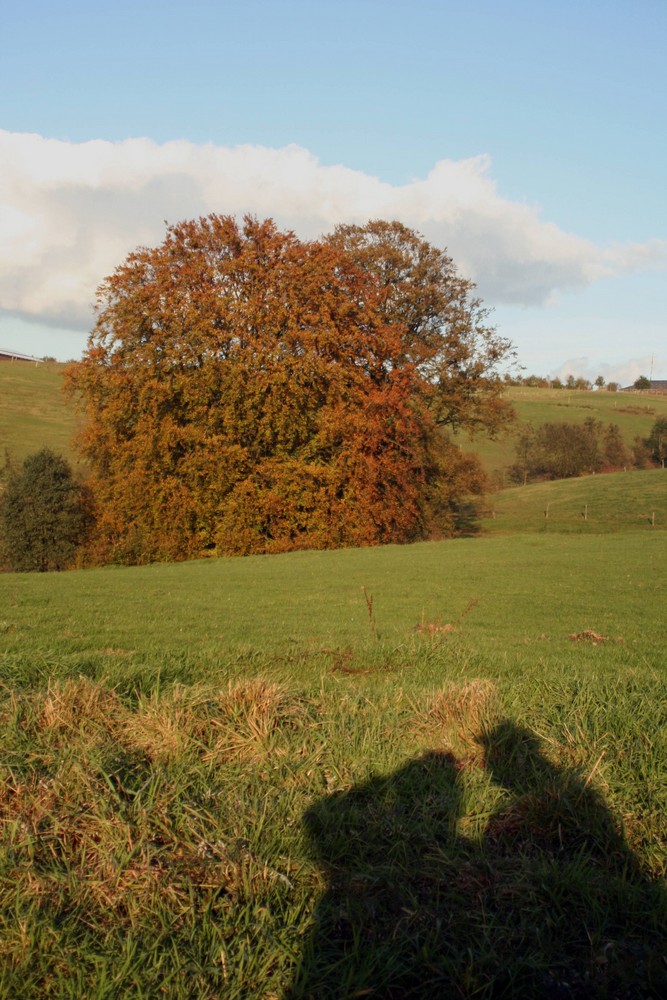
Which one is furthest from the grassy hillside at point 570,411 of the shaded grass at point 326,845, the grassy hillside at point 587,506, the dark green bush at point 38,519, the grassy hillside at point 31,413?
the shaded grass at point 326,845

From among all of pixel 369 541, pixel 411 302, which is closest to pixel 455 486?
pixel 369 541

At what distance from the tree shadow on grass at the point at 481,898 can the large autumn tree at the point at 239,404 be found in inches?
1317

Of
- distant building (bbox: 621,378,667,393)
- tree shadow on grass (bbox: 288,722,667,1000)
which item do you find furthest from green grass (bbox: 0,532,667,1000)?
distant building (bbox: 621,378,667,393)

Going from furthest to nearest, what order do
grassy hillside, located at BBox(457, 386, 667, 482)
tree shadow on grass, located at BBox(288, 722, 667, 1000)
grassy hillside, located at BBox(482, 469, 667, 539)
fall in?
grassy hillside, located at BBox(457, 386, 667, 482) < grassy hillside, located at BBox(482, 469, 667, 539) < tree shadow on grass, located at BBox(288, 722, 667, 1000)

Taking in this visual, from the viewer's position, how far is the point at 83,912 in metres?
3.67

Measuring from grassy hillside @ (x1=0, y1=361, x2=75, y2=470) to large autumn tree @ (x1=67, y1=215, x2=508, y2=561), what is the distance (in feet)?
77.2

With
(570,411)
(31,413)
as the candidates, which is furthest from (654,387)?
(31,413)

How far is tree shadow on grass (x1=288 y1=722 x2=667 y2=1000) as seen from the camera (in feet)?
11.1

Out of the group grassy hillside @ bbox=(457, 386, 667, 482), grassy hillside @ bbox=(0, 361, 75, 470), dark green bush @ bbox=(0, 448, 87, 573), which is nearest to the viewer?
dark green bush @ bbox=(0, 448, 87, 573)

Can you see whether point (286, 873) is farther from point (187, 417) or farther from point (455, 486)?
point (455, 486)

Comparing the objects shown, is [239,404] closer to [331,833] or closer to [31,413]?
[331,833]

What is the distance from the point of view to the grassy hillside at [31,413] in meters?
68.7

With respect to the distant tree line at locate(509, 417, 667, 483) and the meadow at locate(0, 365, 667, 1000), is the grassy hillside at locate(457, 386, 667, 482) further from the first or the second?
the meadow at locate(0, 365, 667, 1000)

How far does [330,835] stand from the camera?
4270mm
